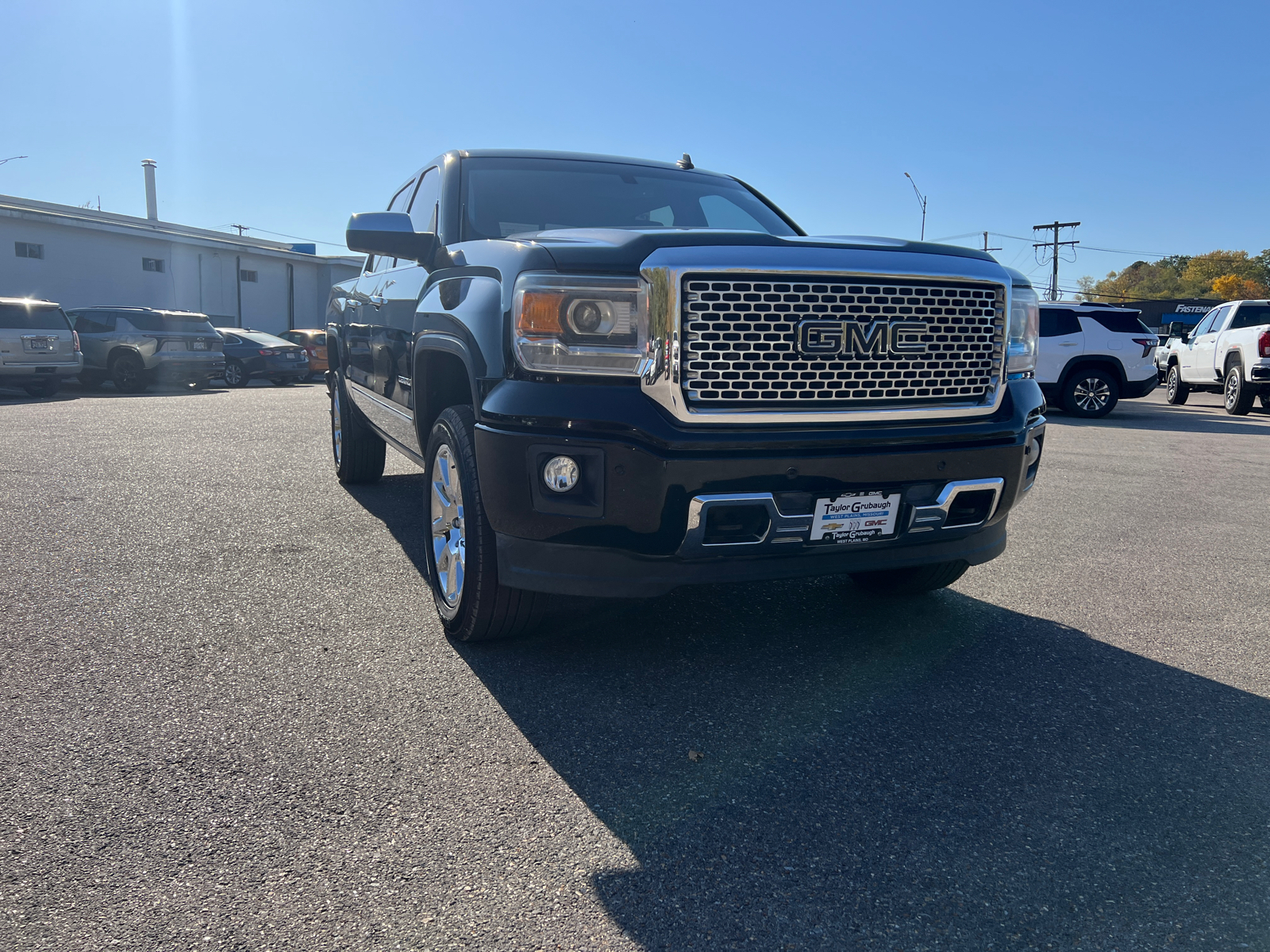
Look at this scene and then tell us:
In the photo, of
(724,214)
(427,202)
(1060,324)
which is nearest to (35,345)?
(427,202)

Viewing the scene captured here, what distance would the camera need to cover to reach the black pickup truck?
2.84 meters

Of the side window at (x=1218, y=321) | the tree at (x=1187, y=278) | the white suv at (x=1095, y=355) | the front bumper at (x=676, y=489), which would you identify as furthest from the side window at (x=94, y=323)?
the tree at (x=1187, y=278)

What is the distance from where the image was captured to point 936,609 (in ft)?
13.6

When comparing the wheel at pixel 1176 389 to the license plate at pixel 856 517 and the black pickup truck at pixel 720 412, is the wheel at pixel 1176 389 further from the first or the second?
the license plate at pixel 856 517

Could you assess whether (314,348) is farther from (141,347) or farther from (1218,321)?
(1218,321)

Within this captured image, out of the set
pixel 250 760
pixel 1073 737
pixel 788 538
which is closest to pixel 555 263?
pixel 788 538

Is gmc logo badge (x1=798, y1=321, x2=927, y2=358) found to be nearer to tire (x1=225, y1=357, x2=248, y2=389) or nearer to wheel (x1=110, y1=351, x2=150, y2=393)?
wheel (x1=110, y1=351, x2=150, y2=393)

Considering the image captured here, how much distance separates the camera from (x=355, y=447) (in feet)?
21.9

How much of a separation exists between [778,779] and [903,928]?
25.7 inches

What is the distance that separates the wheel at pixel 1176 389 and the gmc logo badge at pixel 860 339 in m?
18.7

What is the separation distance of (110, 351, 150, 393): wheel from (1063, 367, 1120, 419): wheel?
1643 cm

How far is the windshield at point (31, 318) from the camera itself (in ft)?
50.0

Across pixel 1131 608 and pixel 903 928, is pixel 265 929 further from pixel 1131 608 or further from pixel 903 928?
pixel 1131 608

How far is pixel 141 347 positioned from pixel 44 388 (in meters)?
2.23
